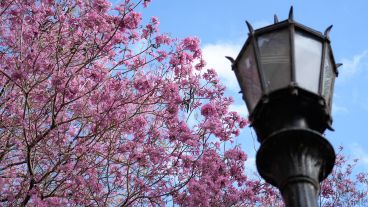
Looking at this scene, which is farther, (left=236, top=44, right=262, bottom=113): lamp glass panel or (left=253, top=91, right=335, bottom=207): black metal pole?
(left=236, top=44, right=262, bottom=113): lamp glass panel

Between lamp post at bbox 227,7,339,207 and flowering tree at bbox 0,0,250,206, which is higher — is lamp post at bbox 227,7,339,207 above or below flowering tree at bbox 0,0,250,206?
below

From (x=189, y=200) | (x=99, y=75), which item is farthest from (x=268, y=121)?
(x=99, y=75)

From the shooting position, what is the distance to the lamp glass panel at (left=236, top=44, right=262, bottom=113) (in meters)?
3.12

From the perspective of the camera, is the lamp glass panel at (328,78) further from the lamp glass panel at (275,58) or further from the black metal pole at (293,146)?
the lamp glass panel at (275,58)

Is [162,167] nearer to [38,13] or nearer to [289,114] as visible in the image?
[38,13]

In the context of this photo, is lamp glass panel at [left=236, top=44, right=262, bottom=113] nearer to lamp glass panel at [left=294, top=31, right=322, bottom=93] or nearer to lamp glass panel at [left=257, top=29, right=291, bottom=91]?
lamp glass panel at [left=257, top=29, right=291, bottom=91]

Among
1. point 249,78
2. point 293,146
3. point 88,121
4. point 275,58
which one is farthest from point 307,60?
point 88,121

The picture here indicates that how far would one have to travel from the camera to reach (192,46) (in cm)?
988

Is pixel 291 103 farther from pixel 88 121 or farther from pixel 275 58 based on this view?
pixel 88 121

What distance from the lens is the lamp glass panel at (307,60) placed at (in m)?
3.02

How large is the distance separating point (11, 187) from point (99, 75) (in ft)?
7.31

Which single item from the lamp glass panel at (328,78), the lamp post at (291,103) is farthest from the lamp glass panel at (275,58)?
the lamp glass panel at (328,78)

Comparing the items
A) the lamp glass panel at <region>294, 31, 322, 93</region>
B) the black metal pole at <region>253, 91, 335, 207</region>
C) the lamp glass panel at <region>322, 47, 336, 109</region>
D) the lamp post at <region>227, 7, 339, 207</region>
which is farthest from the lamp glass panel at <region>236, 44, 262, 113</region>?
the lamp glass panel at <region>322, 47, 336, 109</region>

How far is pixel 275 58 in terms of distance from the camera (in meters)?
3.08
